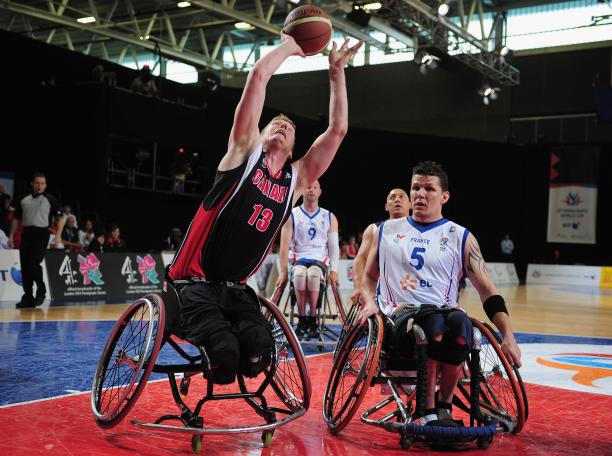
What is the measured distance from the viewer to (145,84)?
13977 millimetres

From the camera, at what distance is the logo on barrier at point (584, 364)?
5.48 m

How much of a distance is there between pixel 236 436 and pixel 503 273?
1860cm

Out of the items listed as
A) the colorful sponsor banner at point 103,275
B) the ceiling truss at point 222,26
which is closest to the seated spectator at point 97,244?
the colorful sponsor banner at point 103,275

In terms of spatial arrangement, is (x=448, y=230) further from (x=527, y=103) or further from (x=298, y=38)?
(x=527, y=103)

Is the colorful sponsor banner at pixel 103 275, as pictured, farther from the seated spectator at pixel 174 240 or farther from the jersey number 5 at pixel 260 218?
the jersey number 5 at pixel 260 218

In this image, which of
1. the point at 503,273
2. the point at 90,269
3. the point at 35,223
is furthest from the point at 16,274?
the point at 503,273

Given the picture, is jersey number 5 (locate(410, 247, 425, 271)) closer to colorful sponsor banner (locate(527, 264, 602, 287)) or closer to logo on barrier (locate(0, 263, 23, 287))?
logo on barrier (locate(0, 263, 23, 287))

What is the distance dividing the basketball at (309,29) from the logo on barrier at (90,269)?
7849 millimetres

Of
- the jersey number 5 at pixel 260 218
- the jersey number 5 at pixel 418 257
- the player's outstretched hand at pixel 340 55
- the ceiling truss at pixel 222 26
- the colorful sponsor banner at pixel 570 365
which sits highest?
the ceiling truss at pixel 222 26

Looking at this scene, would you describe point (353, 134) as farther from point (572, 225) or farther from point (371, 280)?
point (371, 280)

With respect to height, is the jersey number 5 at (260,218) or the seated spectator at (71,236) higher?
the jersey number 5 at (260,218)

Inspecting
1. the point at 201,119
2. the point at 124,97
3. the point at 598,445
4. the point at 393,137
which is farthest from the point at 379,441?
the point at 393,137

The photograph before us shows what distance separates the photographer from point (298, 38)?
355cm

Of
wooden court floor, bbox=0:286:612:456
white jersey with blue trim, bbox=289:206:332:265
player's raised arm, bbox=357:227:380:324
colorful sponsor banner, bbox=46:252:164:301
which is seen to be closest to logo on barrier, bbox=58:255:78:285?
colorful sponsor banner, bbox=46:252:164:301
